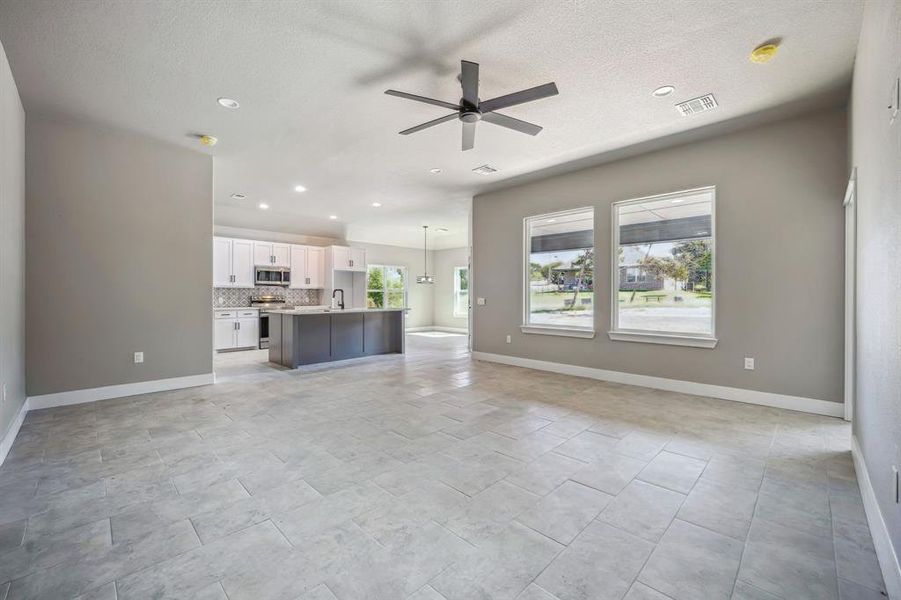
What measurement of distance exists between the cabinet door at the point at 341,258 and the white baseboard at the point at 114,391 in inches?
201

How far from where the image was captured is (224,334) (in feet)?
26.6

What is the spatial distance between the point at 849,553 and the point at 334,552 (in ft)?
7.60

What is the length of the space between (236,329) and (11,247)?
5.20 metres

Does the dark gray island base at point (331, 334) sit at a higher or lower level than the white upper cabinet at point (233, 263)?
lower

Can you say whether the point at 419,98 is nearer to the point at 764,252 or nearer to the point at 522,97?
the point at 522,97

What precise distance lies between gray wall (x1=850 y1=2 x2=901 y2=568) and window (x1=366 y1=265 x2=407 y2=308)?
32.6ft

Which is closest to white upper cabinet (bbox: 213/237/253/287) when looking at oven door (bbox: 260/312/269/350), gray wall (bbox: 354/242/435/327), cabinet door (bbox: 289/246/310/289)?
oven door (bbox: 260/312/269/350)

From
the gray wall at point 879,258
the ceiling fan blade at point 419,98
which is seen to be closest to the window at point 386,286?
the ceiling fan blade at point 419,98

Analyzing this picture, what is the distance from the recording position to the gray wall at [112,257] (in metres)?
3.99

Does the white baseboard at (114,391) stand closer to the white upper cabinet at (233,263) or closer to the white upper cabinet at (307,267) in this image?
the white upper cabinet at (233,263)

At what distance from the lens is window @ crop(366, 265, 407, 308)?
11531 mm

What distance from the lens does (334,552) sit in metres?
1.78

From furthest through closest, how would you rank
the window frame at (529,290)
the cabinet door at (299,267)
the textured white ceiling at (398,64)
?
1. the cabinet door at (299,267)
2. the window frame at (529,290)
3. the textured white ceiling at (398,64)

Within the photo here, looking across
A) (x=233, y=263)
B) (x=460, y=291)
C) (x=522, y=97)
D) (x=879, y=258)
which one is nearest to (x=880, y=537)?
(x=879, y=258)
